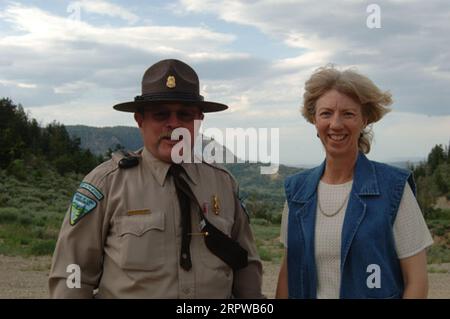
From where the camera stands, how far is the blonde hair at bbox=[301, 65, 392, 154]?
3.24m

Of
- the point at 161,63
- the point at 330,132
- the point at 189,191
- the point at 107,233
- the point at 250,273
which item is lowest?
the point at 250,273

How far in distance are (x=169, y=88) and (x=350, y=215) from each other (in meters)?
1.12

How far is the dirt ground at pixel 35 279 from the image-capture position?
10.2m

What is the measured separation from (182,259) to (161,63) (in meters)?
1.04

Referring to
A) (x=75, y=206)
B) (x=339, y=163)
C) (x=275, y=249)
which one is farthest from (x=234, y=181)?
(x=275, y=249)

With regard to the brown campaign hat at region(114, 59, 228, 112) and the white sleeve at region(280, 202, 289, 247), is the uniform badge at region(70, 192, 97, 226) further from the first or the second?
the white sleeve at region(280, 202, 289, 247)

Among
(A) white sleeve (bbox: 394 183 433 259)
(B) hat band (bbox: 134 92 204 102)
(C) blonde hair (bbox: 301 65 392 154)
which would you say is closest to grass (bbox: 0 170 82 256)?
(B) hat band (bbox: 134 92 204 102)

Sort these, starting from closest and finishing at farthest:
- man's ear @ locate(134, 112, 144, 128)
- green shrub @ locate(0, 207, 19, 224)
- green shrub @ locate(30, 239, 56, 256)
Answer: man's ear @ locate(134, 112, 144, 128), green shrub @ locate(30, 239, 56, 256), green shrub @ locate(0, 207, 19, 224)

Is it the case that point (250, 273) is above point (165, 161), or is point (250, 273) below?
below

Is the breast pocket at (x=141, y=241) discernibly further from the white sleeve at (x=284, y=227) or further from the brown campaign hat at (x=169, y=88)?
the white sleeve at (x=284, y=227)

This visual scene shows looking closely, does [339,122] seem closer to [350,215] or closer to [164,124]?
[350,215]
